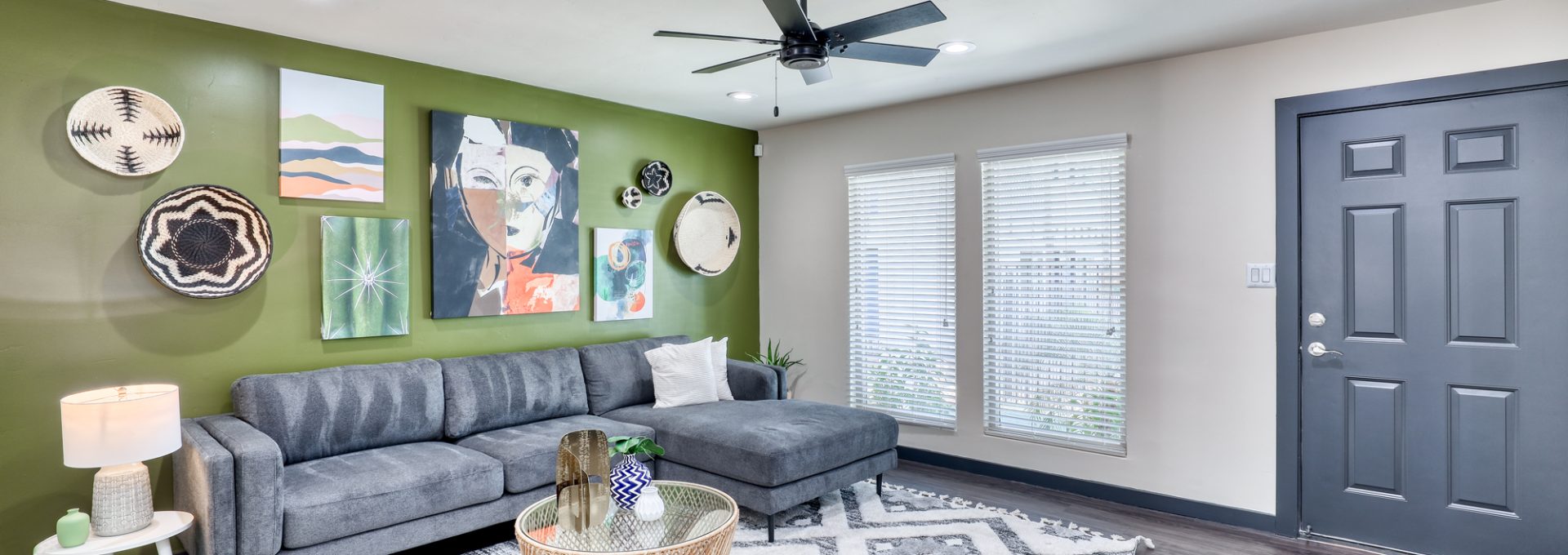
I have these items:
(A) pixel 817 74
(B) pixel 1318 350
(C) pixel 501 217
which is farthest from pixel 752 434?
(B) pixel 1318 350

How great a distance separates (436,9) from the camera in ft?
9.77

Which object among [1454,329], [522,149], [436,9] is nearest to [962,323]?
[1454,329]

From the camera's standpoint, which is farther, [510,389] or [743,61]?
[510,389]

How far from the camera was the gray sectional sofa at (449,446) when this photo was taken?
2561 mm

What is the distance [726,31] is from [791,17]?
3.29 ft

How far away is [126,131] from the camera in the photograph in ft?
9.48

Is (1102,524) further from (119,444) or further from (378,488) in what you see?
(119,444)

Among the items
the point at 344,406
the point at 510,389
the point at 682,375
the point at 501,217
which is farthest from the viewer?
the point at 682,375

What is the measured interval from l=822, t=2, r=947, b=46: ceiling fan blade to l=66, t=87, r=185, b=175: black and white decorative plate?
2646 millimetres

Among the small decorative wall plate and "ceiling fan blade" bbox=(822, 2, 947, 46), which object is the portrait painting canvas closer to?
the small decorative wall plate

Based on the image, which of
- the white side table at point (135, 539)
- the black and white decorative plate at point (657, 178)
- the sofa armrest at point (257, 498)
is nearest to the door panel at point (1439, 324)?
the black and white decorative plate at point (657, 178)

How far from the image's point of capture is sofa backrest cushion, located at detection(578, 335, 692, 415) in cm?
415

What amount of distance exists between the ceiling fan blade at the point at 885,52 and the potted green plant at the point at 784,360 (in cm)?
284

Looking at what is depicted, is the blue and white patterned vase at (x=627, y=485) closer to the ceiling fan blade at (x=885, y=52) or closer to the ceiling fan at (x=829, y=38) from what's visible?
the ceiling fan at (x=829, y=38)
